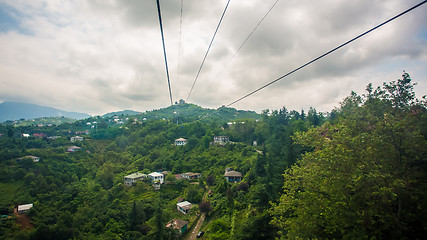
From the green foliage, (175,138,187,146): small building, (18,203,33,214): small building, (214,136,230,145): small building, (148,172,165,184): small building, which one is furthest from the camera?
(175,138,187,146): small building

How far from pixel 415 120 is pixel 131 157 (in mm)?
48551

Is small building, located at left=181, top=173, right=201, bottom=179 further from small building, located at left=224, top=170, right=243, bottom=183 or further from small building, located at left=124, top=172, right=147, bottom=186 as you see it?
small building, located at left=224, top=170, right=243, bottom=183

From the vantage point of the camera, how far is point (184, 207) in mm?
25094

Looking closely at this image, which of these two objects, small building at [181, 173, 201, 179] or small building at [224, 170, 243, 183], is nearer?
small building at [224, 170, 243, 183]

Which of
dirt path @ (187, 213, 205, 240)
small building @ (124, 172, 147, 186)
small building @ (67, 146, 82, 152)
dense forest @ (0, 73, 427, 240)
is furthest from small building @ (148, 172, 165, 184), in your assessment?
small building @ (67, 146, 82, 152)

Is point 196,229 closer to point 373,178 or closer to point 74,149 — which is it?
point 373,178

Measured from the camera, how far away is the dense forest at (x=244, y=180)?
264 inches

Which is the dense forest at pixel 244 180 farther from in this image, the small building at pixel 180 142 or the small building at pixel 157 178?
the small building at pixel 180 142

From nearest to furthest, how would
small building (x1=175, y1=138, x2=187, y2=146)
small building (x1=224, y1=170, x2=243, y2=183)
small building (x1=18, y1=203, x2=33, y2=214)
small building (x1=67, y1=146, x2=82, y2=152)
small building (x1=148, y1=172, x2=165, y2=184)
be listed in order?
small building (x1=18, y1=203, x2=33, y2=214), small building (x1=224, y1=170, x2=243, y2=183), small building (x1=148, y1=172, x2=165, y2=184), small building (x1=67, y1=146, x2=82, y2=152), small building (x1=175, y1=138, x2=187, y2=146)

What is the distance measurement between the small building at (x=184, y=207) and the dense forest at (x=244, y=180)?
609 mm

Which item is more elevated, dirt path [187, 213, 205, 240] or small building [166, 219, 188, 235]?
small building [166, 219, 188, 235]

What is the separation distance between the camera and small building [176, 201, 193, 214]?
24.9 metres

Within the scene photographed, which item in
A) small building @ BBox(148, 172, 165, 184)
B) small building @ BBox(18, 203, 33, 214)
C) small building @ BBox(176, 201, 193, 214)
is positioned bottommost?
small building @ BBox(176, 201, 193, 214)

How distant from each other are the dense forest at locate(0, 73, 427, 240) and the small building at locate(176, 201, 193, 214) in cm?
61
